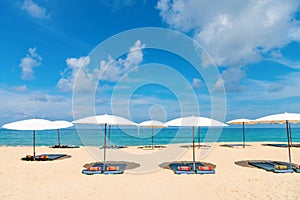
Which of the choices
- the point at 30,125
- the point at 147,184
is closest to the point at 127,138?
the point at 30,125

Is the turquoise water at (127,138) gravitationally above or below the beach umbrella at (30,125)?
below

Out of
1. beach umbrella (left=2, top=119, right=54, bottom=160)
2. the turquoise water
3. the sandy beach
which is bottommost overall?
the turquoise water

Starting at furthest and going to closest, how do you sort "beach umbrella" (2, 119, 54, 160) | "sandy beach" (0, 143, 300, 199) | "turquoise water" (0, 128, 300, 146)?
"turquoise water" (0, 128, 300, 146)
"beach umbrella" (2, 119, 54, 160)
"sandy beach" (0, 143, 300, 199)

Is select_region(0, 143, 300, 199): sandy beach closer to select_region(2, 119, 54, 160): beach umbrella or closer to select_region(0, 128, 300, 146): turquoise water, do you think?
select_region(2, 119, 54, 160): beach umbrella

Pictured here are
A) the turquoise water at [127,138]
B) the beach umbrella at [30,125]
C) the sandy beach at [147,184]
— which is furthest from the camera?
the turquoise water at [127,138]

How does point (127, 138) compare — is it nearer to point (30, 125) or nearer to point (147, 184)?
point (30, 125)

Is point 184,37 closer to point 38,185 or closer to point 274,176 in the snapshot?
point 274,176

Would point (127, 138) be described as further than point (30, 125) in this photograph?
Yes

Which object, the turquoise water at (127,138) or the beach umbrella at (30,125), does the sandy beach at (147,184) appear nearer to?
the beach umbrella at (30,125)

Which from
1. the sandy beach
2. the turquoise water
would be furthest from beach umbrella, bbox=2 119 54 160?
the turquoise water

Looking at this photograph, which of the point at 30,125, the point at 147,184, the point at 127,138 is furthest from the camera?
the point at 127,138

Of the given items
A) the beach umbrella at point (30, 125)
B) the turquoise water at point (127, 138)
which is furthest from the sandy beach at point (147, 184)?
the turquoise water at point (127, 138)

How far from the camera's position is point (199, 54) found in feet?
44.5

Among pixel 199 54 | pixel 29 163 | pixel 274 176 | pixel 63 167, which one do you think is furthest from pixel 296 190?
pixel 29 163
